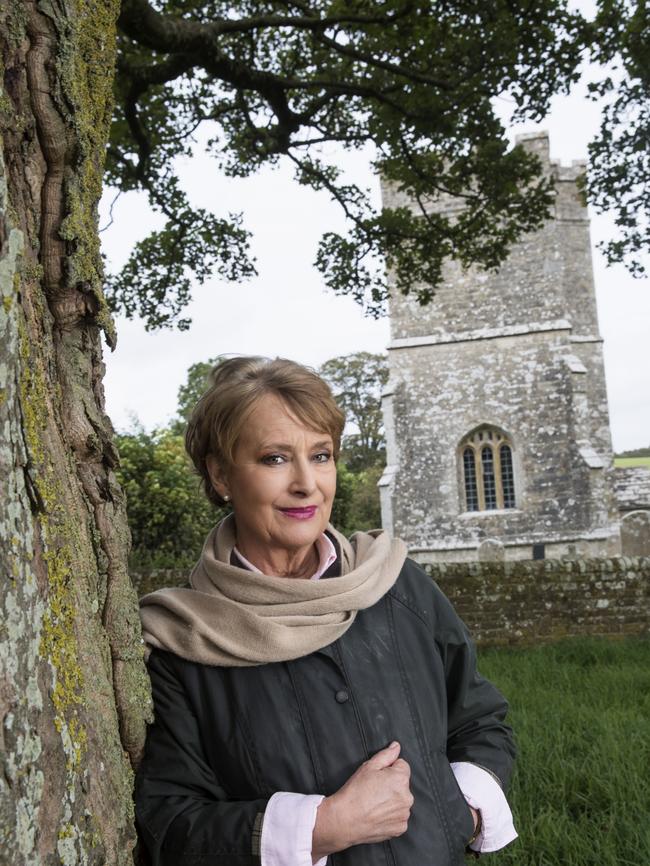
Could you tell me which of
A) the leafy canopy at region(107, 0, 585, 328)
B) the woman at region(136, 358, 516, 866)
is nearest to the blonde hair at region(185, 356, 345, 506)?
the woman at region(136, 358, 516, 866)

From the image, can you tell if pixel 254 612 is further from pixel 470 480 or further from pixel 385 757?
pixel 470 480

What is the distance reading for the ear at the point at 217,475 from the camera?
197 cm

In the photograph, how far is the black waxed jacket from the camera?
1.56 metres

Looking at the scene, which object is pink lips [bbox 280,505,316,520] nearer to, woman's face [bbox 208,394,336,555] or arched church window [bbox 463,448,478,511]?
woman's face [bbox 208,394,336,555]

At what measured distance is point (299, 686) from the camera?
5.53ft

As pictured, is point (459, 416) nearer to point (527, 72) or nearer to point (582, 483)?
point (582, 483)

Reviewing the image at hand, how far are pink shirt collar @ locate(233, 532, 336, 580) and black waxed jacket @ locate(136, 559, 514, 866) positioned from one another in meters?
0.19

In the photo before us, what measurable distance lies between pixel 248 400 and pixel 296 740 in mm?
817

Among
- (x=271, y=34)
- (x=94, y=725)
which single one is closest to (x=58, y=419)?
(x=94, y=725)

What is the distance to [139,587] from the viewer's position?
848cm

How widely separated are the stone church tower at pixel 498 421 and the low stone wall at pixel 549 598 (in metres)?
11.2

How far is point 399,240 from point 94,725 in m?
7.93

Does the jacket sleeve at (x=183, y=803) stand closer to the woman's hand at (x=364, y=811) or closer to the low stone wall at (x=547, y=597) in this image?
the woman's hand at (x=364, y=811)

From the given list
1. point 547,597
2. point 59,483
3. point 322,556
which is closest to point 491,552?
point 547,597
